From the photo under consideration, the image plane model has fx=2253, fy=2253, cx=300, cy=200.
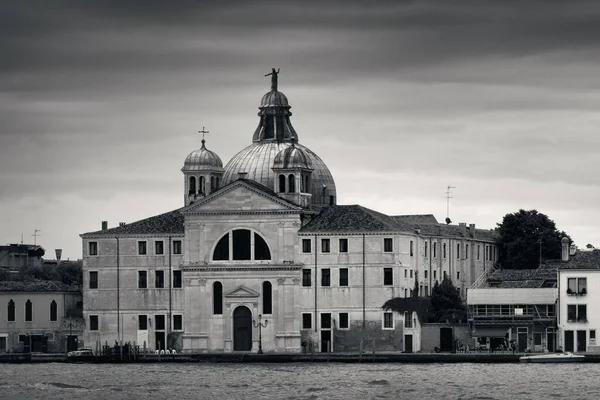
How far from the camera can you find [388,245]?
120 meters

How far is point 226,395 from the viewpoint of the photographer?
93.0 metres

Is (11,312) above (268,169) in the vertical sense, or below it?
below

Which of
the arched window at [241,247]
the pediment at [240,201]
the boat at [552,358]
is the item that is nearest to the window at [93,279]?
the pediment at [240,201]

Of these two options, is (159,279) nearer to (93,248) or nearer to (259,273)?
(93,248)

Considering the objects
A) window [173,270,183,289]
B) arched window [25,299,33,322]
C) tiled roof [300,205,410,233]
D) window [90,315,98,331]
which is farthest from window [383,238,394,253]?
arched window [25,299,33,322]

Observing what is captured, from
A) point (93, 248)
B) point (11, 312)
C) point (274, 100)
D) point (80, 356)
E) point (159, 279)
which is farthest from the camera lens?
point (274, 100)

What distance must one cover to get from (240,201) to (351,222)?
6.23m

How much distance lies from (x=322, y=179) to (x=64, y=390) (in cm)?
3673

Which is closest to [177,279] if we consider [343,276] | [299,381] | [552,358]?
[343,276]

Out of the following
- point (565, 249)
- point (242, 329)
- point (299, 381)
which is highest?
point (565, 249)

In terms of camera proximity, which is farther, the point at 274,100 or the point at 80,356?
the point at 274,100

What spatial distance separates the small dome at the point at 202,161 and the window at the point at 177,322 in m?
9.33

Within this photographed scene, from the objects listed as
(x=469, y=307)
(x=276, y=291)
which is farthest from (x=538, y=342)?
(x=276, y=291)

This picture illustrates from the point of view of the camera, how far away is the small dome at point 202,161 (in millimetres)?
128375
